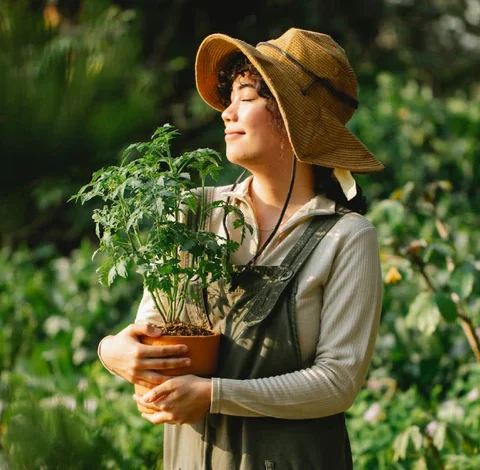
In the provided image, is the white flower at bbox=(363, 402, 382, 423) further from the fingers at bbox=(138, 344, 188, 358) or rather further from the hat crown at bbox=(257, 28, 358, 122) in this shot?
the fingers at bbox=(138, 344, 188, 358)

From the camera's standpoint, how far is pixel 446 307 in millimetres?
2834

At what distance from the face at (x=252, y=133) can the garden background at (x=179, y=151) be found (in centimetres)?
7

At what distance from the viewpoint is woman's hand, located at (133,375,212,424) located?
5.70 ft

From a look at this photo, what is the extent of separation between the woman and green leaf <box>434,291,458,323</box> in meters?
0.93

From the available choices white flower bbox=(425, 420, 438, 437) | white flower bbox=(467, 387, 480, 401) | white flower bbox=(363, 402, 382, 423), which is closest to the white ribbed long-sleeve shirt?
white flower bbox=(425, 420, 438, 437)

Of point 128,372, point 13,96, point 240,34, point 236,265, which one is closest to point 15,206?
point 13,96

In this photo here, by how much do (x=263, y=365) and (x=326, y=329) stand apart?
17 centimetres

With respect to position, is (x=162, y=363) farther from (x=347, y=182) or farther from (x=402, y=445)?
(x=402, y=445)

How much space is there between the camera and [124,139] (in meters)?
1.32

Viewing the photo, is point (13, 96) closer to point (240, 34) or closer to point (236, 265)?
point (236, 265)

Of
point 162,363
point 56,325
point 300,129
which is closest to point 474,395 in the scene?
point 300,129

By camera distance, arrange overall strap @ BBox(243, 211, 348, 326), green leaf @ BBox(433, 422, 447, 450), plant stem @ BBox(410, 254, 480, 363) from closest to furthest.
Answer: overall strap @ BBox(243, 211, 348, 326), green leaf @ BBox(433, 422, 447, 450), plant stem @ BBox(410, 254, 480, 363)

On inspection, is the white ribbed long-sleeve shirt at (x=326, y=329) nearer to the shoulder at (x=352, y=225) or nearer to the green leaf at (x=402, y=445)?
the shoulder at (x=352, y=225)

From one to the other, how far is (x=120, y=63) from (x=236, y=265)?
728 millimetres
